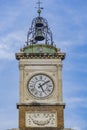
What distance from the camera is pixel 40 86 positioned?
137ft

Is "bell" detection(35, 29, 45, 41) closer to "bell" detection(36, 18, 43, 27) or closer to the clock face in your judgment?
"bell" detection(36, 18, 43, 27)

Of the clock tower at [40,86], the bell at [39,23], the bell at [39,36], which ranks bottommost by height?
the clock tower at [40,86]

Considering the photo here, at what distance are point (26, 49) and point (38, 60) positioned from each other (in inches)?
52.5

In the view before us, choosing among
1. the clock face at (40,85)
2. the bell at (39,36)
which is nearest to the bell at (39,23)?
the bell at (39,36)

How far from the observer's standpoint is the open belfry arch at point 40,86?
41.1 meters

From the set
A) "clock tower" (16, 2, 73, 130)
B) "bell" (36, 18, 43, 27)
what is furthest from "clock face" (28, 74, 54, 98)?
"bell" (36, 18, 43, 27)

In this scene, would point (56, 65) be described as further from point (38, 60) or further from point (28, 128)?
point (28, 128)

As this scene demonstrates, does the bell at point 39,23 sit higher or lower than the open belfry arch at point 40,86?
higher

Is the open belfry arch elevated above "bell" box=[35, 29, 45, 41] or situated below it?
below

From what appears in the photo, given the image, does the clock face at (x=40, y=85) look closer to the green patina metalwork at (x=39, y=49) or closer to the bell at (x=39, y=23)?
the green patina metalwork at (x=39, y=49)

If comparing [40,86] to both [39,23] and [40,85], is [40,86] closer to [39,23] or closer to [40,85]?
[40,85]

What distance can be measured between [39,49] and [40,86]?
124 inches

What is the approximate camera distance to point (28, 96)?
4184 centimetres

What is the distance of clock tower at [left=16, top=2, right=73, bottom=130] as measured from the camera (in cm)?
4106
